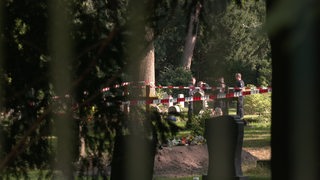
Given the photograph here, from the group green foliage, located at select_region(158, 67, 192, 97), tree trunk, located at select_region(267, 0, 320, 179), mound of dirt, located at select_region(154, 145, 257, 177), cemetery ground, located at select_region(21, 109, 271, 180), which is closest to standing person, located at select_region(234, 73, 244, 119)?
cemetery ground, located at select_region(21, 109, 271, 180)

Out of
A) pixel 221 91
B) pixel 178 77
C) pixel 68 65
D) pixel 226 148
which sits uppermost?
pixel 178 77

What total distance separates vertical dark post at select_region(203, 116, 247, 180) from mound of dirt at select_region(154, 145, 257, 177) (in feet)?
11.3

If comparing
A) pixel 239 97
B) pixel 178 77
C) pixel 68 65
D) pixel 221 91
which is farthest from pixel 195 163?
pixel 178 77

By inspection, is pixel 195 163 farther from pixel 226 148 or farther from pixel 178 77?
pixel 178 77

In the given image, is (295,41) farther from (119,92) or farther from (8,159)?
(119,92)

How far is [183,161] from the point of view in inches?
494

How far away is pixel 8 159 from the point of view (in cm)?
418

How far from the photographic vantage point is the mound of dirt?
38.5 feet

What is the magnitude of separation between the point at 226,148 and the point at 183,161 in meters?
4.73

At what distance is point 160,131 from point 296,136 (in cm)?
284

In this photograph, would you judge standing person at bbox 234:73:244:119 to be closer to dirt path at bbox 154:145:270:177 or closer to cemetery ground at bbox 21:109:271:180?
cemetery ground at bbox 21:109:271:180

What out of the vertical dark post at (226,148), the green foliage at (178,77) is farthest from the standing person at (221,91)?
the green foliage at (178,77)

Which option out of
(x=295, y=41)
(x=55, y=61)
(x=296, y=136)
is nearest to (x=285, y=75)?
(x=296, y=136)

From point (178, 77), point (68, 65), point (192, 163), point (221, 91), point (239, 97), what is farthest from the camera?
point (178, 77)
